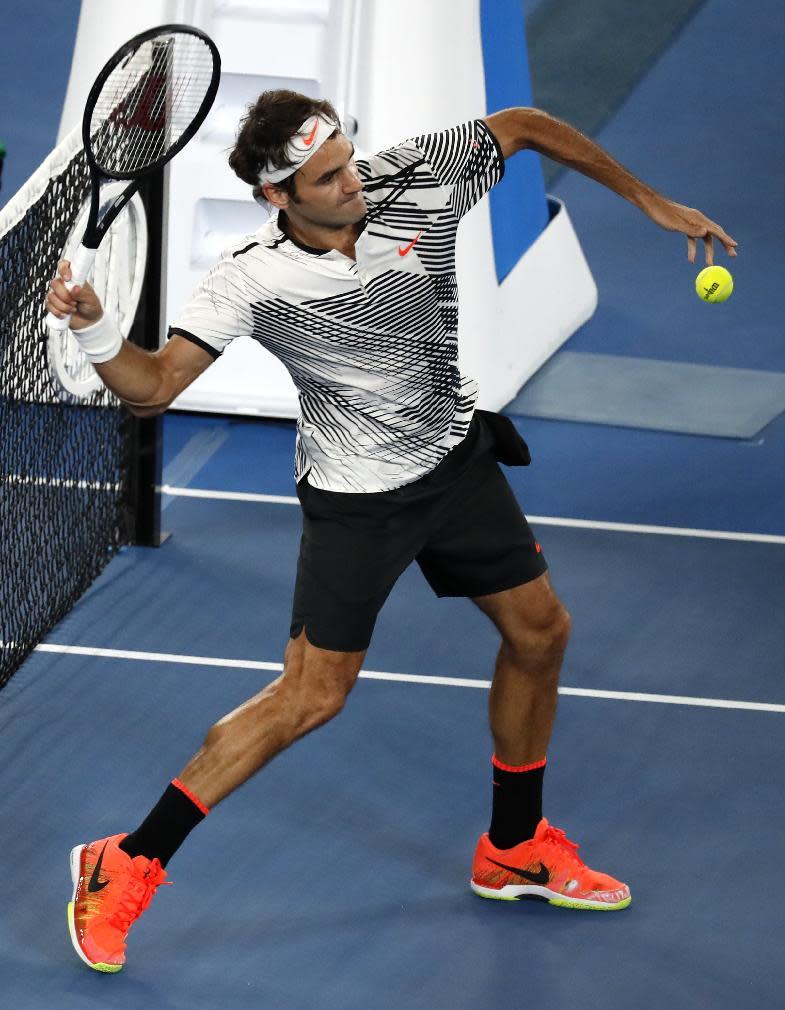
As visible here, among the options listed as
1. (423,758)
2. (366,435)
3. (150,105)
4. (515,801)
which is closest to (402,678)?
(423,758)

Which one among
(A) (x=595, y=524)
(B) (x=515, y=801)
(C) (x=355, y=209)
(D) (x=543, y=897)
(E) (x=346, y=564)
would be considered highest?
(C) (x=355, y=209)

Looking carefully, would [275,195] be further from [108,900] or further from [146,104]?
[108,900]

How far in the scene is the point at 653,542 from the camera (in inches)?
241

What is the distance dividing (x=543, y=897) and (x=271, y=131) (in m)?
1.91

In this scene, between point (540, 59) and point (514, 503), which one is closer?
point (514, 503)

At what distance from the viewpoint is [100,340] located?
3.19 m

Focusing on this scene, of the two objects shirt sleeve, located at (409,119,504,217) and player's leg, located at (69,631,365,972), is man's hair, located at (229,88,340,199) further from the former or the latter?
player's leg, located at (69,631,365,972)

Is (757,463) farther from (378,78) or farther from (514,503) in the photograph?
A: (514,503)

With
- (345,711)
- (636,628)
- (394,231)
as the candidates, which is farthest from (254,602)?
(394,231)

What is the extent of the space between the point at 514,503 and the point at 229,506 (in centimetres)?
261

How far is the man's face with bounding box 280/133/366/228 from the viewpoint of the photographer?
11.1 ft

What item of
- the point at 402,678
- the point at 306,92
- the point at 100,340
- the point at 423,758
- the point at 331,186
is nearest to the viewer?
the point at 100,340

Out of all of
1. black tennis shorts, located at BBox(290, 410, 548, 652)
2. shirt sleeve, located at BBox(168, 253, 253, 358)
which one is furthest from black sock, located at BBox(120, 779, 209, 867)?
shirt sleeve, located at BBox(168, 253, 253, 358)

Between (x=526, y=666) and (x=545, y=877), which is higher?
(x=526, y=666)
